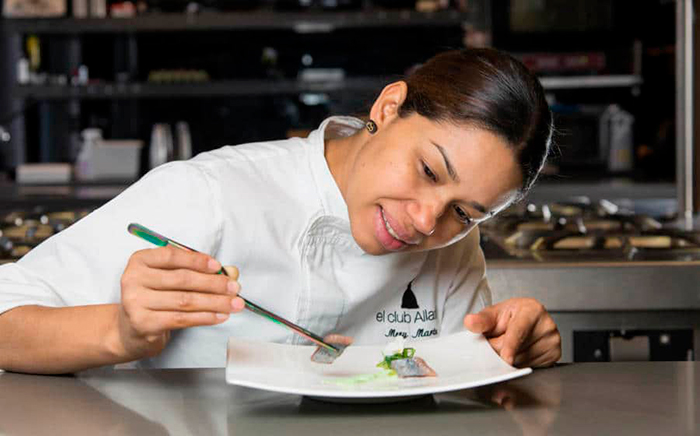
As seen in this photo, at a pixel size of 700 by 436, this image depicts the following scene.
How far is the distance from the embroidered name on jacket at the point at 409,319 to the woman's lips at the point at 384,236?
10.8 inches

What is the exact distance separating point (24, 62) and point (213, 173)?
3535mm

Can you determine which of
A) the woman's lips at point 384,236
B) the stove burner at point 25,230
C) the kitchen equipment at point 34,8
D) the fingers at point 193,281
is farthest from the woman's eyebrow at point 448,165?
the kitchen equipment at point 34,8

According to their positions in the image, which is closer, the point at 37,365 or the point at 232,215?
the point at 37,365

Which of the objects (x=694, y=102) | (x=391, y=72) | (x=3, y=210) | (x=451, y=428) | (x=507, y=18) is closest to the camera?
(x=451, y=428)

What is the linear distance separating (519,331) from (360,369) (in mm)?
240

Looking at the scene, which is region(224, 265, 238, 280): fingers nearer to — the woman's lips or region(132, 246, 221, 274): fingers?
region(132, 246, 221, 274): fingers

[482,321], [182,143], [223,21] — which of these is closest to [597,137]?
[223,21]

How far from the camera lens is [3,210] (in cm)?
374

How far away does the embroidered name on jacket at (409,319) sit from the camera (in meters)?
1.44

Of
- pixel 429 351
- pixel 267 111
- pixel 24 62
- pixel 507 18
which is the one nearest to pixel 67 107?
pixel 24 62

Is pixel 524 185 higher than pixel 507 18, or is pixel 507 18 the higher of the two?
pixel 507 18

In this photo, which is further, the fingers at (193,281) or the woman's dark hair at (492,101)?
the woman's dark hair at (492,101)

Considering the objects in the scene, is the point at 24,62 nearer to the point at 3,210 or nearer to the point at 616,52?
the point at 3,210

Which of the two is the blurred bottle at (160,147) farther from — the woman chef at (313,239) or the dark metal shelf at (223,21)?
the woman chef at (313,239)
